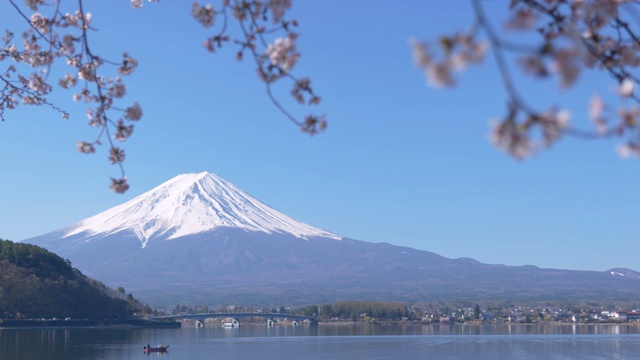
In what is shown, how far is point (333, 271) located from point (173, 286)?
22.1 metres

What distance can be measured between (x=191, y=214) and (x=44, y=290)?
86212mm

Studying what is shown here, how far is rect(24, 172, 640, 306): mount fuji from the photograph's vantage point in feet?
295

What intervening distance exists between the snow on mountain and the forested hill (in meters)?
73.7

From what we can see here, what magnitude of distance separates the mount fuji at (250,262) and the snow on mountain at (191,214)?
0.53 ft

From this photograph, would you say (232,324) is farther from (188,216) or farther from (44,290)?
(188,216)

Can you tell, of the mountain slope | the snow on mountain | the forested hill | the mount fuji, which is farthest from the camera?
the snow on mountain

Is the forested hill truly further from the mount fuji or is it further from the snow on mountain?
the snow on mountain

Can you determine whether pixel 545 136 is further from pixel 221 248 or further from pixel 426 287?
pixel 221 248

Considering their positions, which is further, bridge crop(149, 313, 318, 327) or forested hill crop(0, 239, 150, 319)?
bridge crop(149, 313, 318, 327)

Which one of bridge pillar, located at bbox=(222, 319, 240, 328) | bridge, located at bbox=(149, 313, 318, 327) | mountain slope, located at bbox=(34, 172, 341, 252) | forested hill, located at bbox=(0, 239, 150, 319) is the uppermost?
mountain slope, located at bbox=(34, 172, 341, 252)

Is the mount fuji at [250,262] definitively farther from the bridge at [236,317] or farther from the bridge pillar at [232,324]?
the bridge at [236,317]

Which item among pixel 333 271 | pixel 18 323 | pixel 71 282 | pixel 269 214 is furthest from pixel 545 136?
pixel 269 214

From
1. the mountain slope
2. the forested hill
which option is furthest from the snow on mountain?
the forested hill

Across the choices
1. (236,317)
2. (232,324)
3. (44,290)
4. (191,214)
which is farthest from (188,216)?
(44,290)
